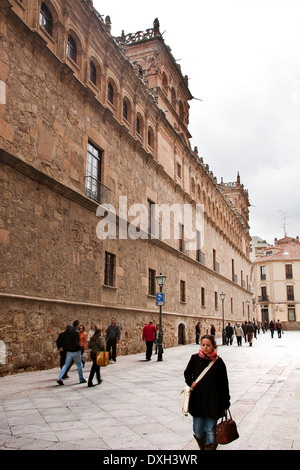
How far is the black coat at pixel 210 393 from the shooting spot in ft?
12.3

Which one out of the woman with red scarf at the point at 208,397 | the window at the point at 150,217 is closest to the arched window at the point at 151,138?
the window at the point at 150,217

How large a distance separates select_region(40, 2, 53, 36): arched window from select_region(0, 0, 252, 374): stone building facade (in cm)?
4

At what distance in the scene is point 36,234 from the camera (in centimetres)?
1060

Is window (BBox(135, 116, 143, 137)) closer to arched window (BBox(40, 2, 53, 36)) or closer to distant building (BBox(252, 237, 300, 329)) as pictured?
arched window (BBox(40, 2, 53, 36))

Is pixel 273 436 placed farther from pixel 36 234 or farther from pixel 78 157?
pixel 78 157

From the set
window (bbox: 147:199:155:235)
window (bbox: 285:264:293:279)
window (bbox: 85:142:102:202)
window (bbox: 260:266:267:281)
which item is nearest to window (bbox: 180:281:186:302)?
window (bbox: 147:199:155:235)

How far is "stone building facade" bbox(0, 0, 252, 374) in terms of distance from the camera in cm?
999

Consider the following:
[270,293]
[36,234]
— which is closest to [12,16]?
[36,234]

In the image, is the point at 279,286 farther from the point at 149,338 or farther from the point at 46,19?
the point at 46,19

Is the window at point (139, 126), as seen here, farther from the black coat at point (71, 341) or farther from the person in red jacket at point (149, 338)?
the black coat at point (71, 341)

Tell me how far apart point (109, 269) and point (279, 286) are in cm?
5254

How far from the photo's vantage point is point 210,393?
379 cm

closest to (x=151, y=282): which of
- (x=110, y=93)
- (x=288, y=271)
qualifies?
(x=110, y=93)
